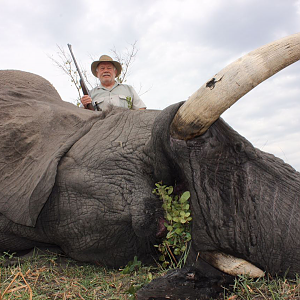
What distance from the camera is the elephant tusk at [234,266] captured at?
8.02ft

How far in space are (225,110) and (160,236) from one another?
1086 mm

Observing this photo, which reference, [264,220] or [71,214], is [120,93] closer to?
[71,214]

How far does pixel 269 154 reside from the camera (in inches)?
108

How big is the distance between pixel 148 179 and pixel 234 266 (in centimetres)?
84

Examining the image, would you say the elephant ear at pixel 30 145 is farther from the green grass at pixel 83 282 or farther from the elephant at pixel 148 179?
the green grass at pixel 83 282

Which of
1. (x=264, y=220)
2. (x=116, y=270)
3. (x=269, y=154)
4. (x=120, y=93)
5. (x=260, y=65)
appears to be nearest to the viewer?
(x=260, y=65)

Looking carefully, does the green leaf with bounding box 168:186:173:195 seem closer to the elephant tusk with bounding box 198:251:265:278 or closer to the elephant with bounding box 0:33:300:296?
the elephant with bounding box 0:33:300:296

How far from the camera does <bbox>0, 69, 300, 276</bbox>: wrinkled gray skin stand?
241cm

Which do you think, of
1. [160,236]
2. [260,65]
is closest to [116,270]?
[160,236]

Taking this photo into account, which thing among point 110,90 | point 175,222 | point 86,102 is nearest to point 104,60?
point 110,90

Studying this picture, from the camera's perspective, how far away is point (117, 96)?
6.91m

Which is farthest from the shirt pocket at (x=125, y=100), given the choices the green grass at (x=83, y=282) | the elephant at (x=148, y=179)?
the green grass at (x=83, y=282)

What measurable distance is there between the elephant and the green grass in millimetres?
99

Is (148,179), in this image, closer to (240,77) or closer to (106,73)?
(240,77)
